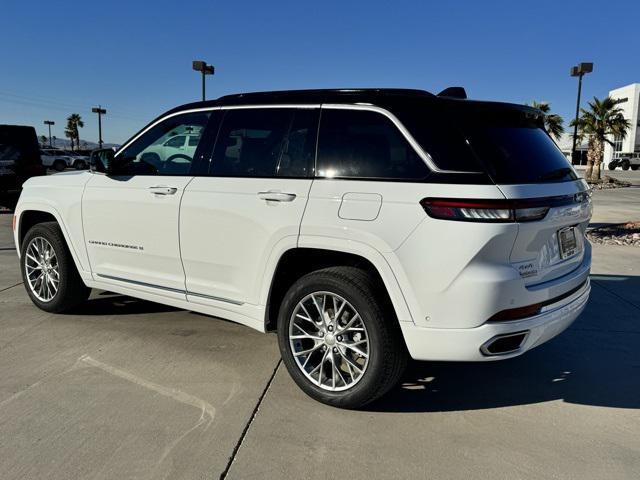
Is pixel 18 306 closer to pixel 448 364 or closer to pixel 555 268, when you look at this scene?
pixel 448 364

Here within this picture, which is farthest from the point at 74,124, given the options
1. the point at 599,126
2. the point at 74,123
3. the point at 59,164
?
the point at 599,126

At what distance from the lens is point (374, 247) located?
303 cm

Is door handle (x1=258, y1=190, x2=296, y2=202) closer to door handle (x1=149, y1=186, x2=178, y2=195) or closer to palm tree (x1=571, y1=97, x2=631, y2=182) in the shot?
door handle (x1=149, y1=186, x2=178, y2=195)

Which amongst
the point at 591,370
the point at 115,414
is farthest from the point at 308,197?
the point at 591,370

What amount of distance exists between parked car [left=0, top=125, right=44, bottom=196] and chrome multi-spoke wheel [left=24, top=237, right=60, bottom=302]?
801cm

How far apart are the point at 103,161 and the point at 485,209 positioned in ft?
10.2

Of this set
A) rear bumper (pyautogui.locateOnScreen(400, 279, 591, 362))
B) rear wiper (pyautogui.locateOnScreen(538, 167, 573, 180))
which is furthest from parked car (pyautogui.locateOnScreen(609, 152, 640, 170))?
rear bumper (pyautogui.locateOnScreen(400, 279, 591, 362))

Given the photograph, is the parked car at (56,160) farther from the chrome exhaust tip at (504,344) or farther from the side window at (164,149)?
the chrome exhaust tip at (504,344)

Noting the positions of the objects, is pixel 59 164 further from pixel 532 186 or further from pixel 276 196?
pixel 532 186

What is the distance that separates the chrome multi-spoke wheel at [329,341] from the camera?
10.7 ft

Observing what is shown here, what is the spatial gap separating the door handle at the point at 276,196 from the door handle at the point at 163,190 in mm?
807

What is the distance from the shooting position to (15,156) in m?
12.2

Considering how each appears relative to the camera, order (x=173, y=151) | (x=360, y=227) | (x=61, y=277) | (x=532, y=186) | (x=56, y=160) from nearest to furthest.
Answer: (x=532, y=186), (x=360, y=227), (x=173, y=151), (x=61, y=277), (x=56, y=160)

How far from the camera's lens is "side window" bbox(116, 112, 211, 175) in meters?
4.14
